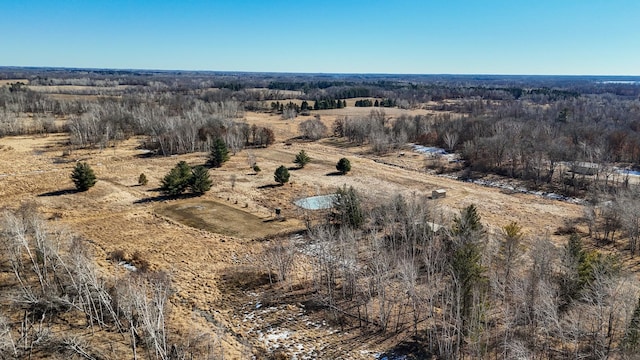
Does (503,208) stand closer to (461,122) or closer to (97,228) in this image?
(97,228)

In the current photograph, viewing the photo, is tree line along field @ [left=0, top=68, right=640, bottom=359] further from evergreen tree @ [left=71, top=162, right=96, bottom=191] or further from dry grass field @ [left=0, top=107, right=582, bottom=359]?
evergreen tree @ [left=71, top=162, right=96, bottom=191]

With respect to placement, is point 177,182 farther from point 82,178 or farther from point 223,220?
point 82,178

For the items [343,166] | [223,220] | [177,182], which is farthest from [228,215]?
[343,166]

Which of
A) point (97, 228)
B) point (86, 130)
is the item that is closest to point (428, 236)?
point (97, 228)

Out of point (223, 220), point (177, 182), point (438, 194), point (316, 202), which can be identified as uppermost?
point (177, 182)

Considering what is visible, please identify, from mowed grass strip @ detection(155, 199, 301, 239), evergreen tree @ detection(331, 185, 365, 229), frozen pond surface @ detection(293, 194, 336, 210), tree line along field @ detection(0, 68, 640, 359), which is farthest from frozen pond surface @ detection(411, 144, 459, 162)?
mowed grass strip @ detection(155, 199, 301, 239)

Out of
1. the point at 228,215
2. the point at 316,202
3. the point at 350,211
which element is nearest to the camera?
the point at 350,211

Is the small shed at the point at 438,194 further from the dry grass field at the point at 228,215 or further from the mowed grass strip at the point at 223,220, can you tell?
the mowed grass strip at the point at 223,220
